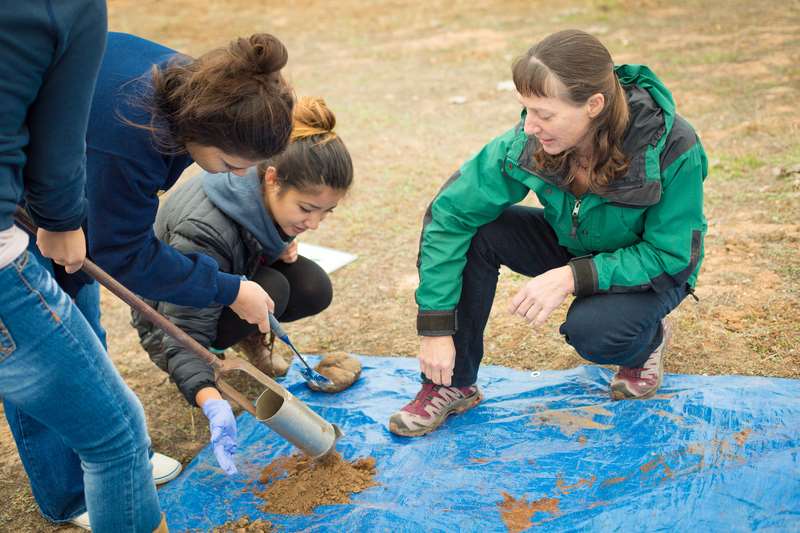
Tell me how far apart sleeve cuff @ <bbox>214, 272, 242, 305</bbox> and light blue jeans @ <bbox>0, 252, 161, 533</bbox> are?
48 centimetres

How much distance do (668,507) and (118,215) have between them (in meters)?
1.44

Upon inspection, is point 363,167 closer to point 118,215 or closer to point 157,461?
point 157,461

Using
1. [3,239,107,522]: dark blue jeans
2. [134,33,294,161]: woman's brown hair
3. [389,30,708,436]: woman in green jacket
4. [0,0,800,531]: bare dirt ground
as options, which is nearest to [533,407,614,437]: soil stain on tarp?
[389,30,708,436]: woman in green jacket

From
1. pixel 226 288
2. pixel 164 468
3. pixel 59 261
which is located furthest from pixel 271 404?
pixel 59 261

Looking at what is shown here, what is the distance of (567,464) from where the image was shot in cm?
215

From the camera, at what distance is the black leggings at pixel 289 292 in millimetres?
2700

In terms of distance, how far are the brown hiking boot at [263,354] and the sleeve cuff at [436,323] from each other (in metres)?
0.80

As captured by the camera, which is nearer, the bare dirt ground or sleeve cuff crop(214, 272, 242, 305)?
sleeve cuff crop(214, 272, 242, 305)

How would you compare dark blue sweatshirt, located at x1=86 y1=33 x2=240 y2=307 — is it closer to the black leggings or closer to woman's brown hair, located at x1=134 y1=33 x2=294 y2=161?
woman's brown hair, located at x1=134 y1=33 x2=294 y2=161

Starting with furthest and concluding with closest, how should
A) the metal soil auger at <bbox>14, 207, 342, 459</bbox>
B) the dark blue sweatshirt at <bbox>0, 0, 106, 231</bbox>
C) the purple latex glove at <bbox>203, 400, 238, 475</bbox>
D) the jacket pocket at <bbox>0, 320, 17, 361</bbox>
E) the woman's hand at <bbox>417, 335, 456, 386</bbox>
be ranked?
the woman's hand at <bbox>417, 335, 456, 386</bbox> < the metal soil auger at <bbox>14, 207, 342, 459</bbox> < the purple latex glove at <bbox>203, 400, 238, 475</bbox> < the jacket pocket at <bbox>0, 320, 17, 361</bbox> < the dark blue sweatshirt at <bbox>0, 0, 106, 231</bbox>

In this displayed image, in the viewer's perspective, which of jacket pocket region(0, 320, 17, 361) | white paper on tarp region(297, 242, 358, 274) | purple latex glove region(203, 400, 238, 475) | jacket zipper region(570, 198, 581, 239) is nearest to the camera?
jacket pocket region(0, 320, 17, 361)

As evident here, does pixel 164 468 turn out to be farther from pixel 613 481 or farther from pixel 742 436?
pixel 742 436

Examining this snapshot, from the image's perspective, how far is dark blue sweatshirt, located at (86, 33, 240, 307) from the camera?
1.75 metres

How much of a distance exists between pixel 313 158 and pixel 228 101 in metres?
0.70
